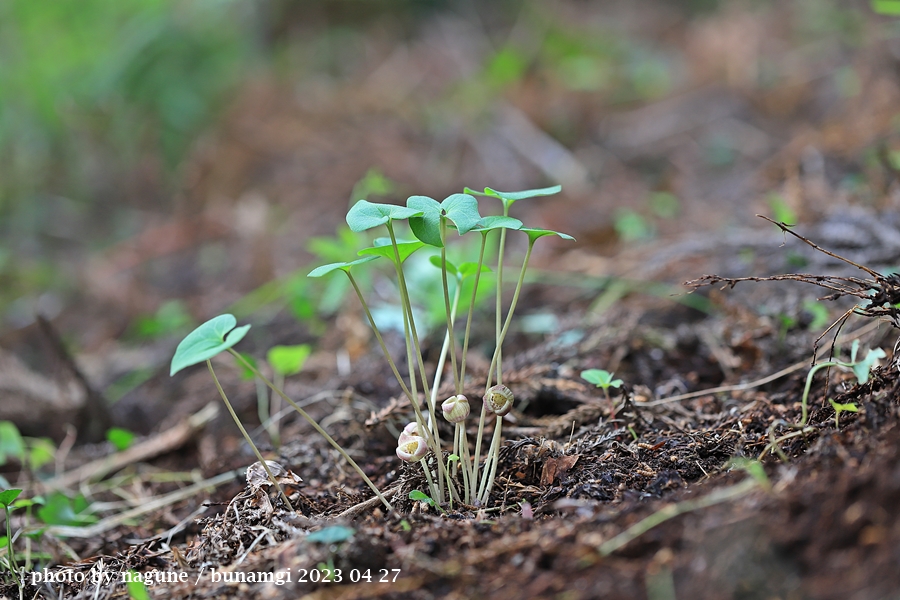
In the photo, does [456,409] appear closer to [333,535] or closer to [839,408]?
[333,535]

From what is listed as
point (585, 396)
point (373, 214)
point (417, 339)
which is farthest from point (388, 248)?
point (585, 396)

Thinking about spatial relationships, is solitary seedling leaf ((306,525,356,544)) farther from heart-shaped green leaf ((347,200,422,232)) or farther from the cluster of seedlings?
heart-shaped green leaf ((347,200,422,232))

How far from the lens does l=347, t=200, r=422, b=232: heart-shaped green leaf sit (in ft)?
3.61

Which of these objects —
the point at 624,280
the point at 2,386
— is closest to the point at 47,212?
the point at 2,386

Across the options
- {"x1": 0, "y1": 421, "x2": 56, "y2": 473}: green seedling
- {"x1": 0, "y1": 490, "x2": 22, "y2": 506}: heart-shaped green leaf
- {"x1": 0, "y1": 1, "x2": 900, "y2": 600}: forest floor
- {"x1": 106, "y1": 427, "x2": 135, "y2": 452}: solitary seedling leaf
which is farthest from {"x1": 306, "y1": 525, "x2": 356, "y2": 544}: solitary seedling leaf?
{"x1": 0, "y1": 421, "x2": 56, "y2": 473}: green seedling

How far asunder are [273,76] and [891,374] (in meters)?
6.14

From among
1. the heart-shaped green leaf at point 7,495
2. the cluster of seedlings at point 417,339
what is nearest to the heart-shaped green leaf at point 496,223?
the cluster of seedlings at point 417,339

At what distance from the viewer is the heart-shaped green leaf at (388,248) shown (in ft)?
3.86

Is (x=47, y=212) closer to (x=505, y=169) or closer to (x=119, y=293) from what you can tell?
(x=119, y=293)

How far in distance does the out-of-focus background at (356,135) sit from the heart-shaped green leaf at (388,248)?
1.34 metres

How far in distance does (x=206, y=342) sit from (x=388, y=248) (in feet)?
1.23

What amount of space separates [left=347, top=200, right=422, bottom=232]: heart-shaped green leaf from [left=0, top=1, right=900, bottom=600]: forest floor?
1.79ft

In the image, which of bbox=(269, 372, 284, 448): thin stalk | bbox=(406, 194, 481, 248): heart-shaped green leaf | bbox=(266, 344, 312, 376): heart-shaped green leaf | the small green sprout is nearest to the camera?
bbox=(406, 194, 481, 248): heart-shaped green leaf

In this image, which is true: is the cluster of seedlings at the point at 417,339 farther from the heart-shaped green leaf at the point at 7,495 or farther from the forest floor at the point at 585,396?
the heart-shaped green leaf at the point at 7,495
